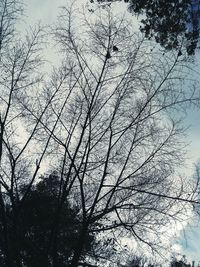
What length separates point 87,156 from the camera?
923cm

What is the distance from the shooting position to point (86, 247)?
16469 mm

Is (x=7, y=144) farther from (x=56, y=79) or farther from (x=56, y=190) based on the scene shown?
(x=56, y=190)

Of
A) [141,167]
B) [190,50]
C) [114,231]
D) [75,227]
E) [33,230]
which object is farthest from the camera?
[33,230]

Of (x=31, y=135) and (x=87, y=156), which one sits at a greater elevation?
(x=31, y=135)

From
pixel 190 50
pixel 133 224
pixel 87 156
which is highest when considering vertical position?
pixel 190 50

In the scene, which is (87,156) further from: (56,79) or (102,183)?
(56,79)

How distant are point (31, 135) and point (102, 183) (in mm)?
2175

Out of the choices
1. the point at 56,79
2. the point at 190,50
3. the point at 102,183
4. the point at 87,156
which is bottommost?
the point at 102,183

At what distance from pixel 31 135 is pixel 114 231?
3717 mm

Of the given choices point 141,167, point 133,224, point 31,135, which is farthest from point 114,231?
point 31,135

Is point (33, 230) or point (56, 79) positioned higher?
point (56, 79)

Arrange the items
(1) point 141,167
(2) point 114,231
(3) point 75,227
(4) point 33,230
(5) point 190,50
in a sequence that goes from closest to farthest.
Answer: (5) point 190,50
(1) point 141,167
(2) point 114,231
(3) point 75,227
(4) point 33,230

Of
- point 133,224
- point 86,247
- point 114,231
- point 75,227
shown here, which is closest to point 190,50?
point 133,224

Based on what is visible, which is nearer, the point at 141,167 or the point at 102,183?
the point at 102,183
